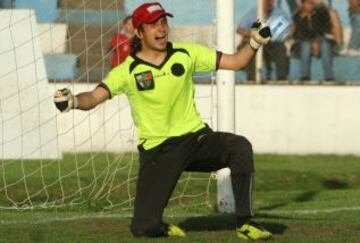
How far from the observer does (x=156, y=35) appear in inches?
380

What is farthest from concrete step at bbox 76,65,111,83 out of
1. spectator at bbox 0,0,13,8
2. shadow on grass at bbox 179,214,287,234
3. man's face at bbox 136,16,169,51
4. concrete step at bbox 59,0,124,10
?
man's face at bbox 136,16,169,51

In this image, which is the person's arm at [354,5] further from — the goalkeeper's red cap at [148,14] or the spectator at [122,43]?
the goalkeeper's red cap at [148,14]

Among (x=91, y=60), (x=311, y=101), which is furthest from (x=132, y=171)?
(x=311, y=101)

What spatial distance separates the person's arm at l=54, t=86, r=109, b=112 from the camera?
29.6 feet

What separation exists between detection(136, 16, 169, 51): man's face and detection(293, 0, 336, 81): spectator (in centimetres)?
971

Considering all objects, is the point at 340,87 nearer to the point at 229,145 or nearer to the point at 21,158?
the point at 21,158

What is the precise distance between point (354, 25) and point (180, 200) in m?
6.64

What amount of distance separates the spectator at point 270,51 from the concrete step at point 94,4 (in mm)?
3013

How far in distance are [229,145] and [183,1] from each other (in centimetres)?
699

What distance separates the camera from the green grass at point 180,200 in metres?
9.84

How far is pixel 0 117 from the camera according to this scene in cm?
1441

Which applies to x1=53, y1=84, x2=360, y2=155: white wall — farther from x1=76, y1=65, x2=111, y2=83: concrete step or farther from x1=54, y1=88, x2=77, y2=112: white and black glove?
x1=54, y1=88, x2=77, y2=112: white and black glove

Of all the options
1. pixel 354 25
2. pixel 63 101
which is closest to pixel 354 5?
pixel 354 25

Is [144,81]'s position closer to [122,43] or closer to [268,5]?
[122,43]
